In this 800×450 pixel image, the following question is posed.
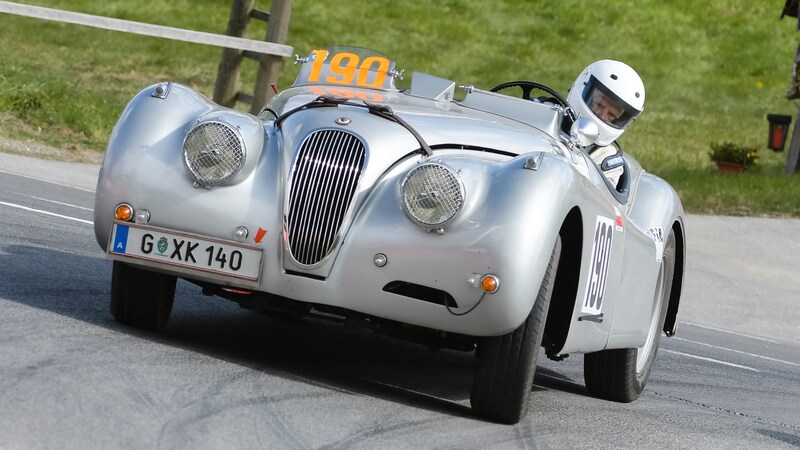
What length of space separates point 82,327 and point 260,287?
840 mm

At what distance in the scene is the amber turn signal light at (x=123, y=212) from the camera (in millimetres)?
5488

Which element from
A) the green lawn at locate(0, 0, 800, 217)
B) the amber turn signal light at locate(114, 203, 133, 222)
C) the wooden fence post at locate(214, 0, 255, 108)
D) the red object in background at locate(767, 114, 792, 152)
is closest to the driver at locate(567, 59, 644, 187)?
the amber turn signal light at locate(114, 203, 133, 222)

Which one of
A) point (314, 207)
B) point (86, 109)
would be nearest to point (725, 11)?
point (86, 109)

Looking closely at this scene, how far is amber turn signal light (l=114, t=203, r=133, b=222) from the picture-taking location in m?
5.49

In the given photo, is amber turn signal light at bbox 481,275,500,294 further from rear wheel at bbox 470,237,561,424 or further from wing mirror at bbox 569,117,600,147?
wing mirror at bbox 569,117,600,147

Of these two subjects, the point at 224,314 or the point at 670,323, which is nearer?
the point at 224,314

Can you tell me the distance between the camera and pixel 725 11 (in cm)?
→ 4041

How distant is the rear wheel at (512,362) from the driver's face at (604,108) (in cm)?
241

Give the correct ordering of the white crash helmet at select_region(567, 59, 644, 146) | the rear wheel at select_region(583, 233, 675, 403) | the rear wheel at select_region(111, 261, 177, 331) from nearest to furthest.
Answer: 1. the rear wheel at select_region(111, 261, 177, 331)
2. the rear wheel at select_region(583, 233, 675, 403)
3. the white crash helmet at select_region(567, 59, 644, 146)

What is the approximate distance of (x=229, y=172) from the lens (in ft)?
17.8

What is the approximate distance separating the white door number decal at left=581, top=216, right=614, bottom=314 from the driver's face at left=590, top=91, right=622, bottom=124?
1.67m

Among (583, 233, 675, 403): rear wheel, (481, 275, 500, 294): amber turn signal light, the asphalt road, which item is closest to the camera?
the asphalt road

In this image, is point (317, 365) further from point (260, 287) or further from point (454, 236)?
point (454, 236)

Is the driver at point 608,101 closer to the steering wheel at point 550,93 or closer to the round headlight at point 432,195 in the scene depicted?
the steering wheel at point 550,93
